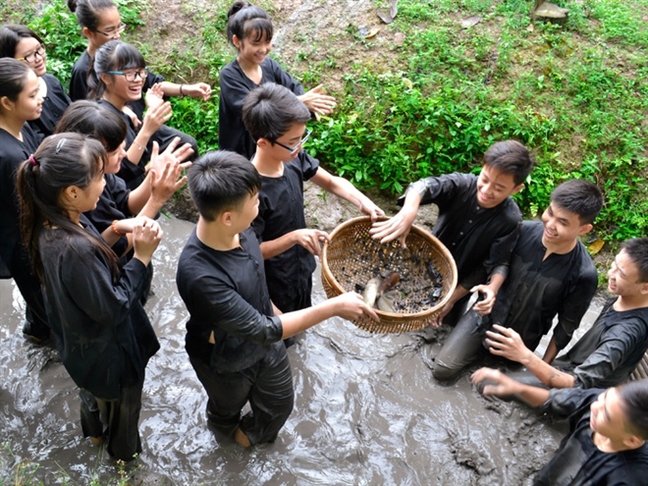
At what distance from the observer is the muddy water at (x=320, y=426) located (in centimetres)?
347

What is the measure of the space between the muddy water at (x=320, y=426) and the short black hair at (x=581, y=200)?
1.48 metres

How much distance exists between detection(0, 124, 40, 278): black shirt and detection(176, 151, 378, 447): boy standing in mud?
1170 millimetres

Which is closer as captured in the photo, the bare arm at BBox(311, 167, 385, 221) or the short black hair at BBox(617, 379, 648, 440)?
the short black hair at BBox(617, 379, 648, 440)

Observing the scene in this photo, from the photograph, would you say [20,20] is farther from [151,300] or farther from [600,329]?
[600,329]

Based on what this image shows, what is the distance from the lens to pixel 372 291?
3.56 m

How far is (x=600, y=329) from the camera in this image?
356 centimetres

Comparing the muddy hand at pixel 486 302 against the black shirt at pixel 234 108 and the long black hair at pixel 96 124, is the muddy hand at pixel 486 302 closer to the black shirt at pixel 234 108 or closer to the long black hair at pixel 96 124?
the black shirt at pixel 234 108

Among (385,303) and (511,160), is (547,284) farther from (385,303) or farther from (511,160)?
(385,303)

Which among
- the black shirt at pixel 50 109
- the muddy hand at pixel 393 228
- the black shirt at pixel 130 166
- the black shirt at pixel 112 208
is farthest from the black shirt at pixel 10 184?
the muddy hand at pixel 393 228

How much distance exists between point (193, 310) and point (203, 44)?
5.05 metres

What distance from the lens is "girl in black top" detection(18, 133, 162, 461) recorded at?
2.43 metres

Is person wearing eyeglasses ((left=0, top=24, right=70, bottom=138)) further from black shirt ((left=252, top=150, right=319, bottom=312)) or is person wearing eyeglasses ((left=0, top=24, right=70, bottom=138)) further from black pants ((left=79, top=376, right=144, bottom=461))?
black pants ((left=79, top=376, right=144, bottom=461))

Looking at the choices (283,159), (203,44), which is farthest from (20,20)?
(283,159)

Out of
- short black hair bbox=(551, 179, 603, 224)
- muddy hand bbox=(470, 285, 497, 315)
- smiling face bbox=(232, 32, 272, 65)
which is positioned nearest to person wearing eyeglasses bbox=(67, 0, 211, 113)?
smiling face bbox=(232, 32, 272, 65)
